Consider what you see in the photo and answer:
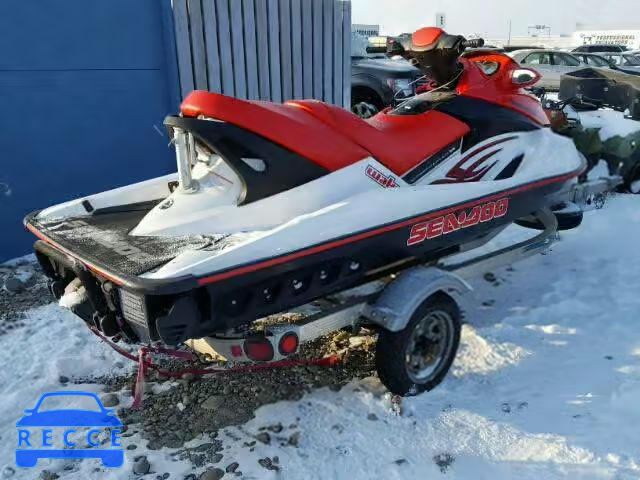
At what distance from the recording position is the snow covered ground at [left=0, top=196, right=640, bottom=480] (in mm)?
2734

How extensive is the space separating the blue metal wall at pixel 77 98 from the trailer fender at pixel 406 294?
11.3ft

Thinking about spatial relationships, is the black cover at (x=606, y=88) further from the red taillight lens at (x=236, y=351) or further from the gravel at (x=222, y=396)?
the red taillight lens at (x=236, y=351)

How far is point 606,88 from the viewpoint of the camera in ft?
25.9

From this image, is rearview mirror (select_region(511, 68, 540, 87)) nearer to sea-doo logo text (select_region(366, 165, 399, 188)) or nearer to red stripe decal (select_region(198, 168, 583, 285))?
red stripe decal (select_region(198, 168, 583, 285))

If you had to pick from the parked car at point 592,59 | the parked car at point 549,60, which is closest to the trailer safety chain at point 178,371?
the parked car at point 549,60

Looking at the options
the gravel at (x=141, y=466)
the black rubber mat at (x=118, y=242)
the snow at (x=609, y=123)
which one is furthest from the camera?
the snow at (x=609, y=123)

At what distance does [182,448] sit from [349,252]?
4.34 feet

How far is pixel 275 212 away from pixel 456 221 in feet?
3.92

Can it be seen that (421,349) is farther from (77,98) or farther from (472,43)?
(77,98)

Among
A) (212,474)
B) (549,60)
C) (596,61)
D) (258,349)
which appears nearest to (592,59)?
(596,61)

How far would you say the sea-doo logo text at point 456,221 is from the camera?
10.6 feet

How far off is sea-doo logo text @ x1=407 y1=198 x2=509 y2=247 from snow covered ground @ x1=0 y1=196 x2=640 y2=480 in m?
0.88

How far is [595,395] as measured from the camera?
326cm

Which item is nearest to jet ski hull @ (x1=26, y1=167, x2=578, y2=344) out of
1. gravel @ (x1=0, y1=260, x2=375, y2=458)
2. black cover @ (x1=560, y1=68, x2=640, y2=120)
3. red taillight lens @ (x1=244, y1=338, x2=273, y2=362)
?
red taillight lens @ (x1=244, y1=338, x2=273, y2=362)
